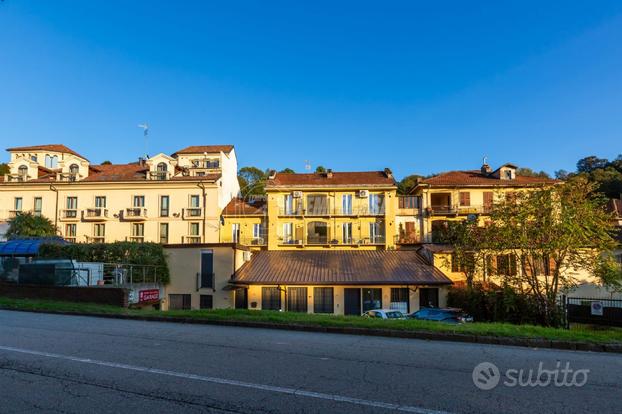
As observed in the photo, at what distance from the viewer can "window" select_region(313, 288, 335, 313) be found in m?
28.7

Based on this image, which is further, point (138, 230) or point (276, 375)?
point (138, 230)

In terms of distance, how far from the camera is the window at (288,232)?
136 ft

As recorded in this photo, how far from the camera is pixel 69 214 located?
4262 cm

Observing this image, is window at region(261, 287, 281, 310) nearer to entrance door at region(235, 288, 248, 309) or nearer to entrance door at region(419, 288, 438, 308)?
entrance door at region(235, 288, 248, 309)

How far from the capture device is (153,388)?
5738 millimetres

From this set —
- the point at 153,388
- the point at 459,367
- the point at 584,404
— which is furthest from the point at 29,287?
the point at 584,404

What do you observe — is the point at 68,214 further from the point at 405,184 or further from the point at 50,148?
the point at 405,184

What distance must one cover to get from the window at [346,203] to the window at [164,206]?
17254 mm

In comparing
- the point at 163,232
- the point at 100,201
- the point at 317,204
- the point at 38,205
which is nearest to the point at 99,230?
the point at 100,201

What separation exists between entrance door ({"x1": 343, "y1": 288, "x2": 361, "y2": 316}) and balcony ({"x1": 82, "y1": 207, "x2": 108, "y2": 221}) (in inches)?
1051

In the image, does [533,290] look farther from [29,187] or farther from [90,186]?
[29,187]

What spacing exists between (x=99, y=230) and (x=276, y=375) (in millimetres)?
41588

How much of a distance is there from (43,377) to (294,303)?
911 inches

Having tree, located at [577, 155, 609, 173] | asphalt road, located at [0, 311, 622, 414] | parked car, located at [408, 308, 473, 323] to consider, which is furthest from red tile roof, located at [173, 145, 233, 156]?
tree, located at [577, 155, 609, 173]
